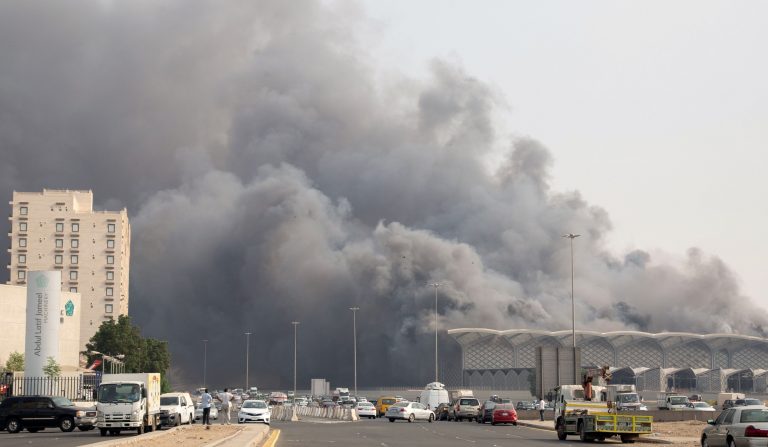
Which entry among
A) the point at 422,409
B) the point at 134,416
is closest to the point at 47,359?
the point at 422,409

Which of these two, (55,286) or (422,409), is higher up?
(55,286)

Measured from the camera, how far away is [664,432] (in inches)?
2431

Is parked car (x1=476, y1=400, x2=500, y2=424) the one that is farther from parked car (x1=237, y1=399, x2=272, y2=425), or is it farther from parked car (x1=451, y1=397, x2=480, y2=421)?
parked car (x1=237, y1=399, x2=272, y2=425)

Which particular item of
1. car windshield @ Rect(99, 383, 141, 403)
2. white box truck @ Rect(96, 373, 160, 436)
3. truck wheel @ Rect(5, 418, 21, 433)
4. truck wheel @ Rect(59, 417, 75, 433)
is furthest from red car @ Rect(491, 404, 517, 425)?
truck wheel @ Rect(5, 418, 21, 433)

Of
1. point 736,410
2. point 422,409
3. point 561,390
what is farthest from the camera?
point 422,409

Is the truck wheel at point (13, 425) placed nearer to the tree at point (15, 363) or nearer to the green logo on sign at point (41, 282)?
the green logo on sign at point (41, 282)

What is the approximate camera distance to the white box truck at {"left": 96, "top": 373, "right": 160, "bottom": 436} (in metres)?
56.4

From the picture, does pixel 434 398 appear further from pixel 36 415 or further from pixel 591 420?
pixel 591 420

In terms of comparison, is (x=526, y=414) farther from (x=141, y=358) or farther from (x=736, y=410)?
(x=141, y=358)

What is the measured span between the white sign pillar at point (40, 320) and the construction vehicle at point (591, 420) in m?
62.9

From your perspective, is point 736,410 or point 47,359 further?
point 47,359

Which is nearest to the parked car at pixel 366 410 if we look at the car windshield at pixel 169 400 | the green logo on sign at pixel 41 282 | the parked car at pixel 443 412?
the parked car at pixel 443 412

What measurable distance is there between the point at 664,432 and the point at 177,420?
28206mm

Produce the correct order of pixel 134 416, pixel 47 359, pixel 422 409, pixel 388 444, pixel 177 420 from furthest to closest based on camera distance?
pixel 47 359
pixel 422 409
pixel 177 420
pixel 134 416
pixel 388 444
